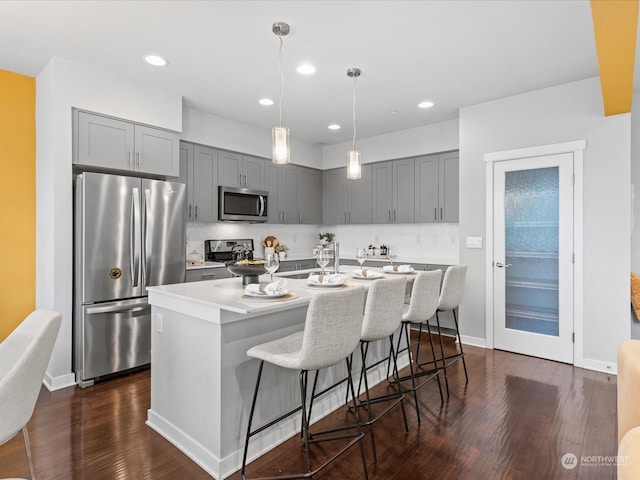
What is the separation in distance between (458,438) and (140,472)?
189 centimetres

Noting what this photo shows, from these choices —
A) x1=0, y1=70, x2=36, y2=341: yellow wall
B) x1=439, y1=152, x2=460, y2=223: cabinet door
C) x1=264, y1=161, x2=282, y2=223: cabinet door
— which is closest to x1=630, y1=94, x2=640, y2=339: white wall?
x1=439, y1=152, x2=460, y2=223: cabinet door

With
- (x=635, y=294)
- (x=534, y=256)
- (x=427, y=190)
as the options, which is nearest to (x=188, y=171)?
(x=427, y=190)

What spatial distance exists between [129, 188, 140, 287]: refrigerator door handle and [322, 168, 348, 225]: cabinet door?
3.41 metres

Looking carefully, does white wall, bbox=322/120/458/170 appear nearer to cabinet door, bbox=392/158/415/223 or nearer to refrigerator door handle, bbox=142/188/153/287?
cabinet door, bbox=392/158/415/223

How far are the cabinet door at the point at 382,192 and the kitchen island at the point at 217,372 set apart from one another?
10.9 ft

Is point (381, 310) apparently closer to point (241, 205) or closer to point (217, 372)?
point (217, 372)

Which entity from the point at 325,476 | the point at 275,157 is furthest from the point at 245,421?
the point at 275,157

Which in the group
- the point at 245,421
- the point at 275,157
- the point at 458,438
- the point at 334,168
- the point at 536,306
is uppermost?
the point at 334,168

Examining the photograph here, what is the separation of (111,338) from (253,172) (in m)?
2.85

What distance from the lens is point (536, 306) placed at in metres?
3.88

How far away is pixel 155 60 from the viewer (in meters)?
3.14

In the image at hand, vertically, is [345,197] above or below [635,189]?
above

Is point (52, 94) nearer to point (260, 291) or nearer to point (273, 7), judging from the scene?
point (273, 7)

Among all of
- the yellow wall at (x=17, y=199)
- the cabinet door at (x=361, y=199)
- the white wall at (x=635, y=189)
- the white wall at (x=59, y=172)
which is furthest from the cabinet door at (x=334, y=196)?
the yellow wall at (x=17, y=199)
